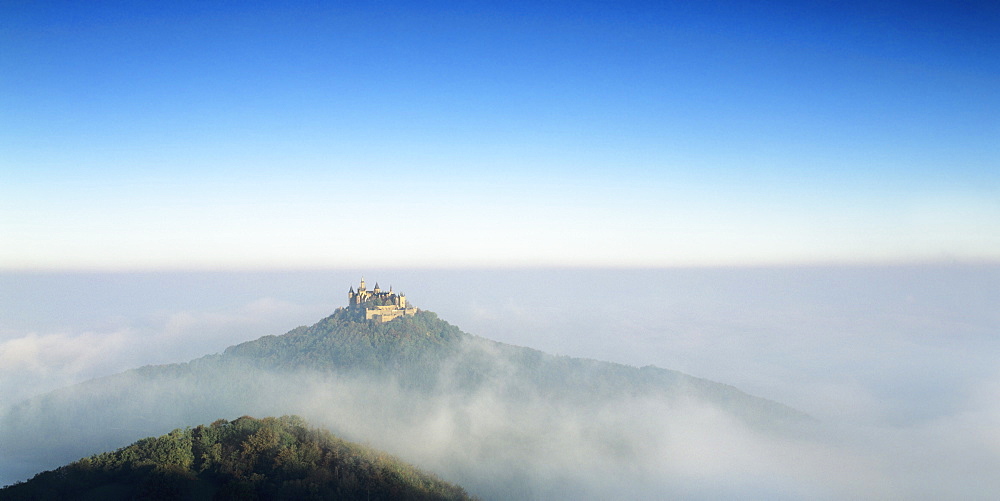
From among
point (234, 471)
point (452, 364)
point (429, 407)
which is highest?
point (234, 471)

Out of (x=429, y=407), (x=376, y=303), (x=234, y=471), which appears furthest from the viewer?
(x=376, y=303)

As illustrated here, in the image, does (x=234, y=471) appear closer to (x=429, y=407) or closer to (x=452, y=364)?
(x=429, y=407)

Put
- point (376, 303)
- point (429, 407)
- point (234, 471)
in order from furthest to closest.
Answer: point (376, 303) → point (429, 407) → point (234, 471)

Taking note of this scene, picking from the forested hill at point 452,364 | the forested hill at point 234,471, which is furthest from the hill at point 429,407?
the forested hill at point 234,471

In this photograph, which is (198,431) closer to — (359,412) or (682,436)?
(359,412)

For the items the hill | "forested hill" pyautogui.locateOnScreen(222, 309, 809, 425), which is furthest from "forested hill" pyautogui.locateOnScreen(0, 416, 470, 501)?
"forested hill" pyautogui.locateOnScreen(222, 309, 809, 425)

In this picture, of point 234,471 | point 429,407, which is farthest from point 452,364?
point 234,471

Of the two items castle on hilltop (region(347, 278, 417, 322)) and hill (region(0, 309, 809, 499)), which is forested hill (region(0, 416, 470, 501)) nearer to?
hill (region(0, 309, 809, 499))

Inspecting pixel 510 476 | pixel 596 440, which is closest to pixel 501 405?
pixel 596 440
